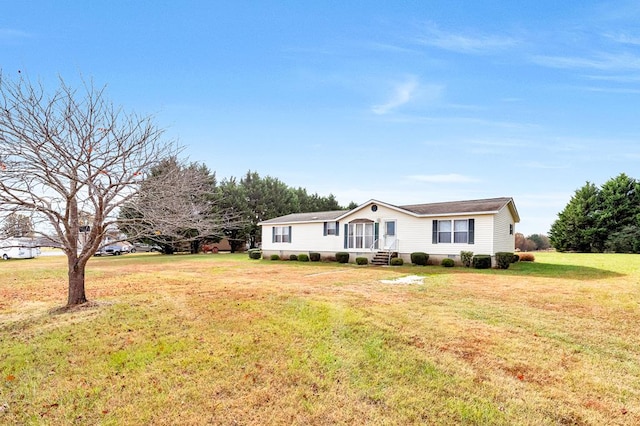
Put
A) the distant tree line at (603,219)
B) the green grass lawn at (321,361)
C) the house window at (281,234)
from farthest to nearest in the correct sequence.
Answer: the distant tree line at (603,219) → the house window at (281,234) → the green grass lawn at (321,361)

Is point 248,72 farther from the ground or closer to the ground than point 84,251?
farther from the ground

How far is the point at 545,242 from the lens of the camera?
43.4 m

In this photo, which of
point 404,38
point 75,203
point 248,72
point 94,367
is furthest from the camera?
point 248,72

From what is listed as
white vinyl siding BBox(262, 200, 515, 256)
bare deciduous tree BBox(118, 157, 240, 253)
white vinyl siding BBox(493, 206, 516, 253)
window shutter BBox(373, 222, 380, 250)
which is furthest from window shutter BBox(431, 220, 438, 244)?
bare deciduous tree BBox(118, 157, 240, 253)

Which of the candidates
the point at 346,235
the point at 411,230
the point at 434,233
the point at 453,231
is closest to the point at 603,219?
the point at 453,231

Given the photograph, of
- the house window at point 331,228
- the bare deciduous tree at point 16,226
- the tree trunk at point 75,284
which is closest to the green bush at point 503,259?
the house window at point 331,228

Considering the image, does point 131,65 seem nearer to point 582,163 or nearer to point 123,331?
point 123,331

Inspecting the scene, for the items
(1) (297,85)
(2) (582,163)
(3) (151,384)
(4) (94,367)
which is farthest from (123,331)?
(2) (582,163)

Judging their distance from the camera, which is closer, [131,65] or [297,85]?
[131,65]

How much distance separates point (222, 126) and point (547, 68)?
12848 mm

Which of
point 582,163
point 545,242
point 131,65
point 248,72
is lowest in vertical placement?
point 545,242

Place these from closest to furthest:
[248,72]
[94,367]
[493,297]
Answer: [94,367] < [493,297] < [248,72]

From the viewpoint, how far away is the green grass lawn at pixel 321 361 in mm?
3828

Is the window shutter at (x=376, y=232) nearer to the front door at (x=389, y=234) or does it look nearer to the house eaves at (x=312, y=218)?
the front door at (x=389, y=234)
